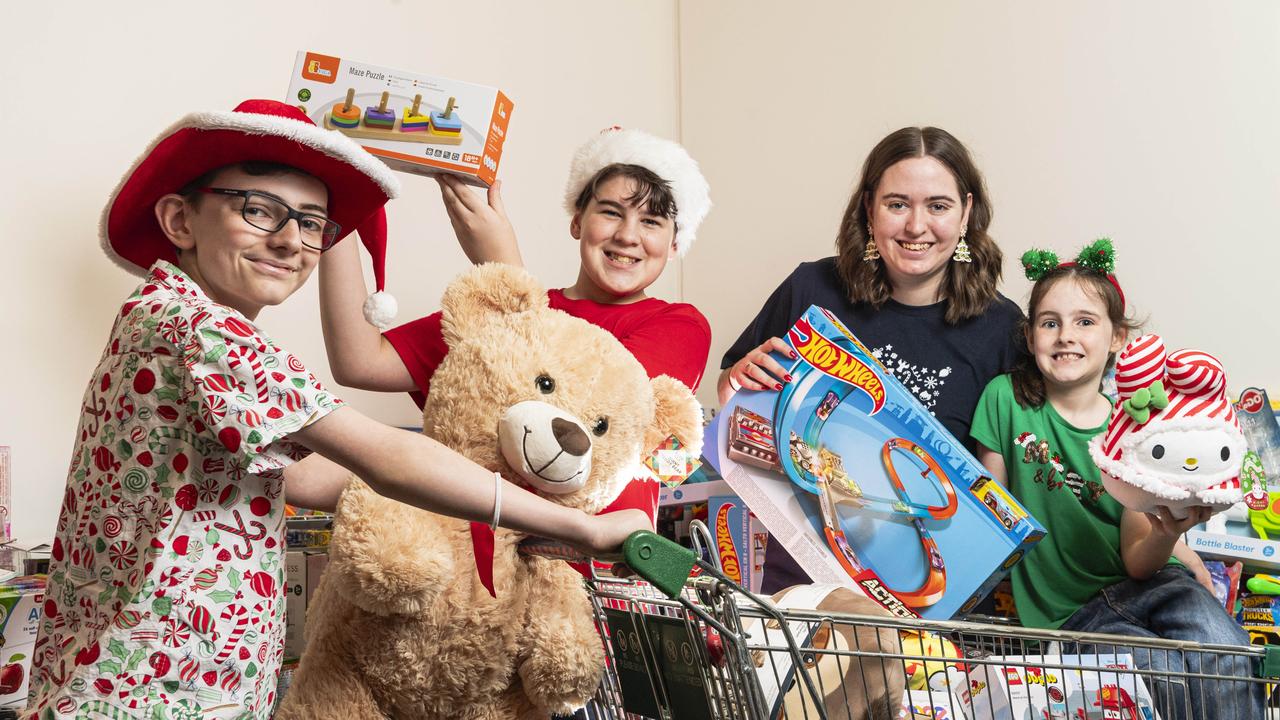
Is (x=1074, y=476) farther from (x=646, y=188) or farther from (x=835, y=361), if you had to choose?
(x=646, y=188)

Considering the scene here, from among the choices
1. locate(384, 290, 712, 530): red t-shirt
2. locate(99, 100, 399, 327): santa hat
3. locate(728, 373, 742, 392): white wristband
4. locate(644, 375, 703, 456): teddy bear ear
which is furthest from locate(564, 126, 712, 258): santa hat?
locate(99, 100, 399, 327): santa hat

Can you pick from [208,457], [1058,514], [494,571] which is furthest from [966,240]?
[208,457]

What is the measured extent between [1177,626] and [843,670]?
0.74 metres

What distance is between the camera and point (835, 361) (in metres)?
2.08

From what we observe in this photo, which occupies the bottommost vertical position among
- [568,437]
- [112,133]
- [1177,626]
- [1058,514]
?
[1177,626]

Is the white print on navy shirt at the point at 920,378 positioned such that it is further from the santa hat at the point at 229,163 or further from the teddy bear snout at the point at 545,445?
the santa hat at the point at 229,163

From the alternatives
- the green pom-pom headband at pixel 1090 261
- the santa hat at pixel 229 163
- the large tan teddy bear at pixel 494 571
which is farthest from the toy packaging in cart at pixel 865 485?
the santa hat at pixel 229 163

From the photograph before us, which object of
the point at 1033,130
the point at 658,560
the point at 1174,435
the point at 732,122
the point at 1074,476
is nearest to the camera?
the point at 658,560

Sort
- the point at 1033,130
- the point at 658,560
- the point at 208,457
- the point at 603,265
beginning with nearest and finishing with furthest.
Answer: the point at 658,560, the point at 208,457, the point at 603,265, the point at 1033,130

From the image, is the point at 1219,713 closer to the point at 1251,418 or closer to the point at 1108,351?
the point at 1108,351

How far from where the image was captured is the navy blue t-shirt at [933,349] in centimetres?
226

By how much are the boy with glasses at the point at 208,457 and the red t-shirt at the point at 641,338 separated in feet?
1.55

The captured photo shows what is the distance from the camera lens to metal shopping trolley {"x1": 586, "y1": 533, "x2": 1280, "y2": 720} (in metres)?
1.24

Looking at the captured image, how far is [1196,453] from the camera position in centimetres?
175
